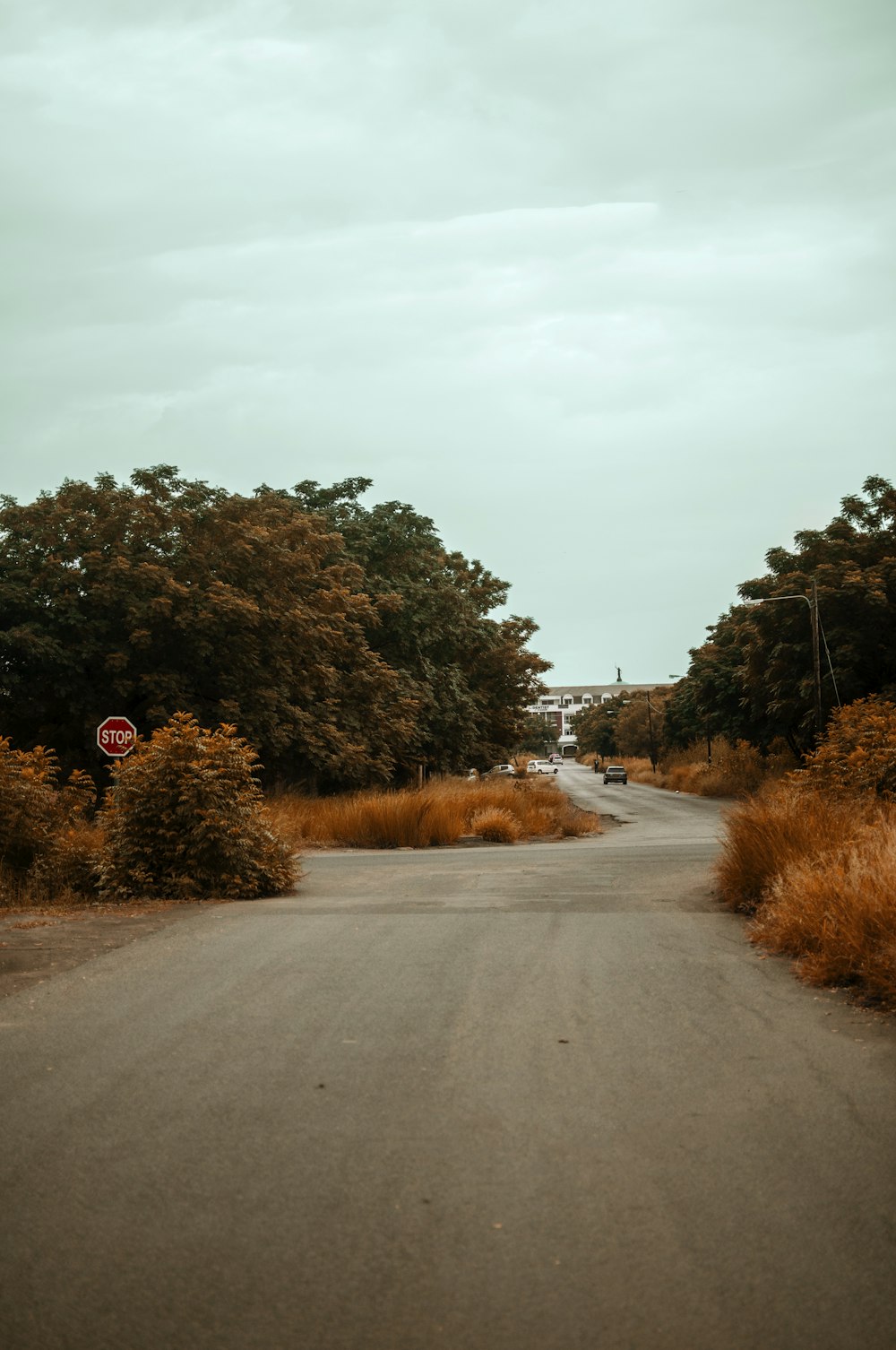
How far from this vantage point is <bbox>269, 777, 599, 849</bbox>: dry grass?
28.7 m

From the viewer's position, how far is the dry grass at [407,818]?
28.7 metres

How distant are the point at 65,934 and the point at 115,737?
46.0 feet

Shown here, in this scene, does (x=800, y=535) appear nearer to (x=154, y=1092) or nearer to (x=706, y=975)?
(x=706, y=975)

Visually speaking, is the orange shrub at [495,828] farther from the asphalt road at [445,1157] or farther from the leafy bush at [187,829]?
the asphalt road at [445,1157]

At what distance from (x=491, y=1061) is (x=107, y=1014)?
2.58m

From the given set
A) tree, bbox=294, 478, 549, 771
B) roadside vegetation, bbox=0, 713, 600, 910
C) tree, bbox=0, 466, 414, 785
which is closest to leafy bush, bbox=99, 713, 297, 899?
roadside vegetation, bbox=0, 713, 600, 910

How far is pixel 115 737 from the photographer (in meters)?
25.3

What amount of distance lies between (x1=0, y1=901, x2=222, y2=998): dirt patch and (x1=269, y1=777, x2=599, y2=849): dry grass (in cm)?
1183

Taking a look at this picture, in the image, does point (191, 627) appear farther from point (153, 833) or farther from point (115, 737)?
point (153, 833)

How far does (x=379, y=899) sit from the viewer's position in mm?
14383

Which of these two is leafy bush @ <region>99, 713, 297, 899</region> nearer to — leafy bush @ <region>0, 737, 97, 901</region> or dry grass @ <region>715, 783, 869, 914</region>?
leafy bush @ <region>0, 737, 97, 901</region>

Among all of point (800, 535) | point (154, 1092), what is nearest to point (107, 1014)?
point (154, 1092)

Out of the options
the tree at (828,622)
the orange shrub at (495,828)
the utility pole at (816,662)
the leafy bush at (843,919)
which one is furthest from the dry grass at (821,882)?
the tree at (828,622)

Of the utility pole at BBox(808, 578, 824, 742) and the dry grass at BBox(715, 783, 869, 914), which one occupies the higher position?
the utility pole at BBox(808, 578, 824, 742)
